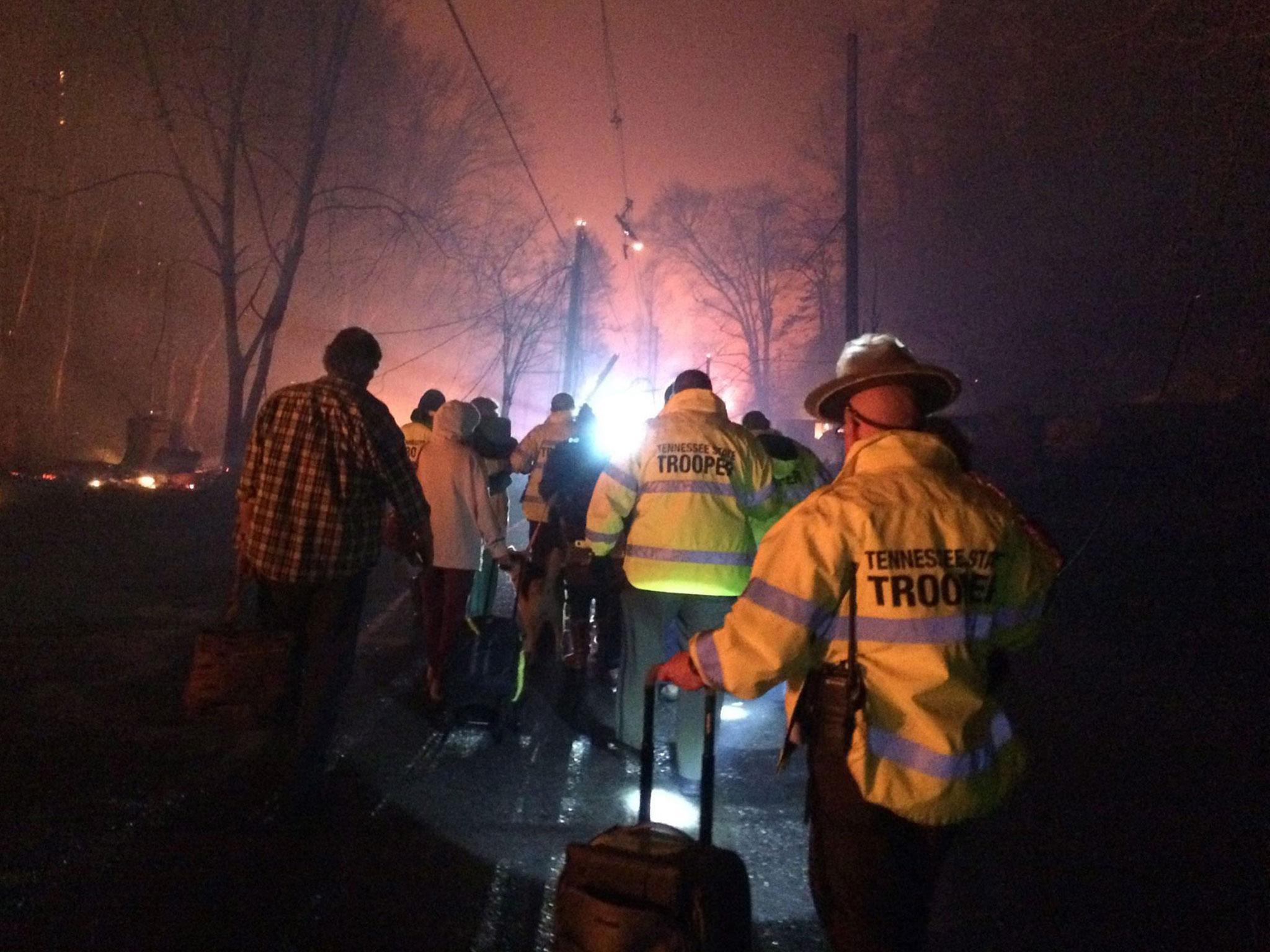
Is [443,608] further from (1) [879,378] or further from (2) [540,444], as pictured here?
(1) [879,378]

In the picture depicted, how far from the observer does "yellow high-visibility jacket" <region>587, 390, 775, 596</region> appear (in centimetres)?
349

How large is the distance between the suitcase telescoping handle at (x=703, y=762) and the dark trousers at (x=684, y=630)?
1414 millimetres

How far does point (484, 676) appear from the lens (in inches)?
167

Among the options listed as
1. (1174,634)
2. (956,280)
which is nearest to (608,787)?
(1174,634)

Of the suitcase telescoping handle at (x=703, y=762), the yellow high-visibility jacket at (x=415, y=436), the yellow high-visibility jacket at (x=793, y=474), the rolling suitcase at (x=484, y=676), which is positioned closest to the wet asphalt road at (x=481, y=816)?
the rolling suitcase at (x=484, y=676)

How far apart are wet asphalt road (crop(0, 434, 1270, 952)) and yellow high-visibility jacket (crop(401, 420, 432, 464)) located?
5.18 ft

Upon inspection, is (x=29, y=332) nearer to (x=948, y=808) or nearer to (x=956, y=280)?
(x=948, y=808)

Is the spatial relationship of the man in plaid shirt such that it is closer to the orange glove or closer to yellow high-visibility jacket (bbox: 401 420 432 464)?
the orange glove

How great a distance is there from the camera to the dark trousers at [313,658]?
10.7 ft

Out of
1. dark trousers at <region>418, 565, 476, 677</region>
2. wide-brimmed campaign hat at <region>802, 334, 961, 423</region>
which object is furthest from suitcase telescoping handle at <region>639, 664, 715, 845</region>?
dark trousers at <region>418, 565, 476, 677</region>

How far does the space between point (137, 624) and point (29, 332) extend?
1602 centimetres

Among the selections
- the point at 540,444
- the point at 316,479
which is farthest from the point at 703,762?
the point at 540,444

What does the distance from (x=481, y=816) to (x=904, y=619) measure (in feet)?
8.08

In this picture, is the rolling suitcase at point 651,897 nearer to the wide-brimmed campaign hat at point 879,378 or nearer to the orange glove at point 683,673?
the orange glove at point 683,673
